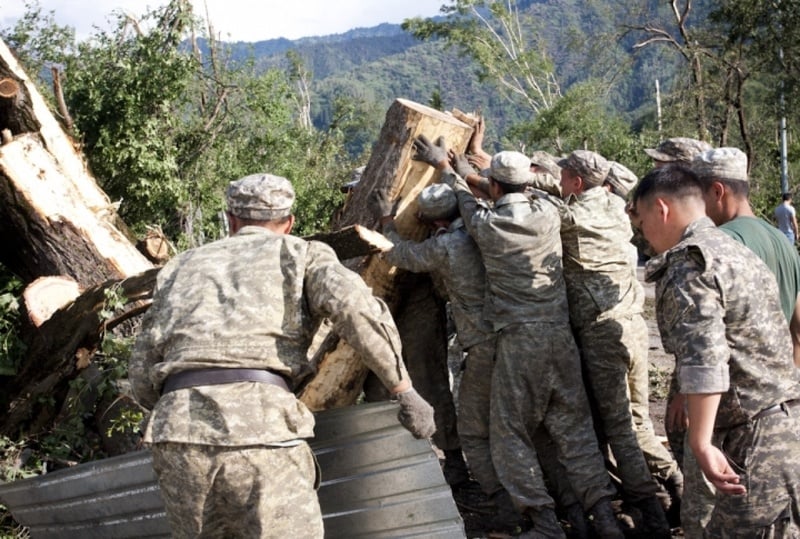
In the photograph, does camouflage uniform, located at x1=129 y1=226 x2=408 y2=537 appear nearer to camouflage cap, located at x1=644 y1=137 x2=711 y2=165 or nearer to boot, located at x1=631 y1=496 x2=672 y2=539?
boot, located at x1=631 y1=496 x2=672 y2=539

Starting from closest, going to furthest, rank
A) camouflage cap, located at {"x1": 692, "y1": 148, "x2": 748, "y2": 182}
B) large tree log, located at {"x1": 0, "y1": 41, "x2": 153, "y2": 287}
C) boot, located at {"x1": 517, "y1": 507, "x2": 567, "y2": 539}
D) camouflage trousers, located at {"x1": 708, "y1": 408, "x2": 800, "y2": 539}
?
camouflage trousers, located at {"x1": 708, "y1": 408, "x2": 800, "y2": 539} → camouflage cap, located at {"x1": 692, "y1": 148, "x2": 748, "y2": 182} → boot, located at {"x1": 517, "y1": 507, "x2": 567, "y2": 539} → large tree log, located at {"x1": 0, "y1": 41, "x2": 153, "y2": 287}

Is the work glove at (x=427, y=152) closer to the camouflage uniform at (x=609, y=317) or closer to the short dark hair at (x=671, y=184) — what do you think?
the camouflage uniform at (x=609, y=317)

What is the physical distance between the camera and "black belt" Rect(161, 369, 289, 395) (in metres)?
3.94

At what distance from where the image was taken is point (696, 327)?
352cm

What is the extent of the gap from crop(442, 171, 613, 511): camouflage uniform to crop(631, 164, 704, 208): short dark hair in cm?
193

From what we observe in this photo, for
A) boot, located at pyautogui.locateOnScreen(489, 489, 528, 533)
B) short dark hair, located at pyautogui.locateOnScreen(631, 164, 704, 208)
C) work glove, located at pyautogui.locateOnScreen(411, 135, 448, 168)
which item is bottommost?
boot, located at pyautogui.locateOnScreen(489, 489, 528, 533)

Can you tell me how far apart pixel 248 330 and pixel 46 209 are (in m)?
3.66

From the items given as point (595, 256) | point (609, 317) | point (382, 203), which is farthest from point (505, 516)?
point (382, 203)

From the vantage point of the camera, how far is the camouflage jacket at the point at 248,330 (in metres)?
3.89

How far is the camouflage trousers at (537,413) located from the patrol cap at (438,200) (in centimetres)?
81

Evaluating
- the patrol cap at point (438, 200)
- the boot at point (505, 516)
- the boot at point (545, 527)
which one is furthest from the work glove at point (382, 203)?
the boot at point (545, 527)

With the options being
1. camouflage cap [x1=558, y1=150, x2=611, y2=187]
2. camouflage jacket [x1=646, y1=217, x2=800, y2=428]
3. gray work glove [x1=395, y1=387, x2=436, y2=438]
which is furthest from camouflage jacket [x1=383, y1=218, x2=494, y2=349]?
camouflage jacket [x1=646, y1=217, x2=800, y2=428]

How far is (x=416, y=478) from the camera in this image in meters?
4.46

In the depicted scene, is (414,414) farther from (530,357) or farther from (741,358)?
(530,357)
